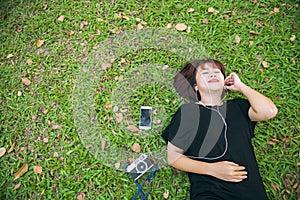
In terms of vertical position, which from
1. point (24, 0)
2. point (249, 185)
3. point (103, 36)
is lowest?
point (249, 185)

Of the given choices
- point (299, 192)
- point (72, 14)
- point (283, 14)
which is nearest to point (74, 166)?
point (72, 14)

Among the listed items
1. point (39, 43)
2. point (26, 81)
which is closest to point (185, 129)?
point (26, 81)

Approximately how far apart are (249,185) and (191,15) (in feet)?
7.98

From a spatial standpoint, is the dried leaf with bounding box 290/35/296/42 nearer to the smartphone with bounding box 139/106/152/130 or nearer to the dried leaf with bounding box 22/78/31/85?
the smartphone with bounding box 139/106/152/130

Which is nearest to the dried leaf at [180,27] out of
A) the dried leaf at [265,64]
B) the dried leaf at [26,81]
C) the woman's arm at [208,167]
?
the dried leaf at [265,64]

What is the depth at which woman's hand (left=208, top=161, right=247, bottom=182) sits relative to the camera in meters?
2.46

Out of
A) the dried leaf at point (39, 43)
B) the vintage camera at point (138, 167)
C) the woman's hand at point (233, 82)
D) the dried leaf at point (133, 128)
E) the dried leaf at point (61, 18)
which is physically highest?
the dried leaf at point (61, 18)

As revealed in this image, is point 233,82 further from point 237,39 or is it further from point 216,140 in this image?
point 237,39

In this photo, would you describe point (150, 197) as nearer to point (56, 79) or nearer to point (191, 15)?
point (56, 79)

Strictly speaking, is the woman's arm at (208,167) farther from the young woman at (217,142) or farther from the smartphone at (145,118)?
the smartphone at (145,118)

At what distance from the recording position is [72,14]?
3.96 m

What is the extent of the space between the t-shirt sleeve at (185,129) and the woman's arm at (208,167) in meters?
0.07

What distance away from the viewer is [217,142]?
8.56ft

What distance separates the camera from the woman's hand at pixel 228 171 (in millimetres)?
2461
